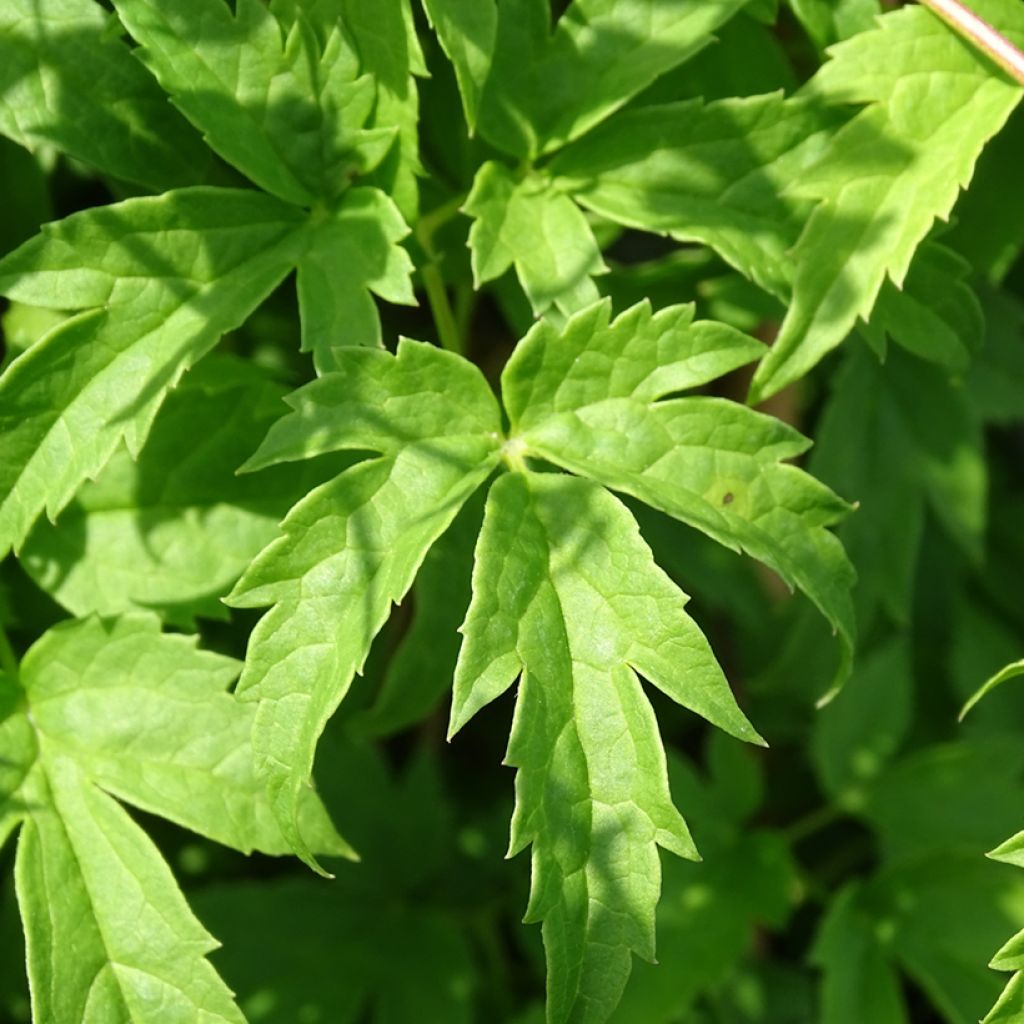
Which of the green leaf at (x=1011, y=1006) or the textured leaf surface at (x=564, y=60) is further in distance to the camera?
the textured leaf surface at (x=564, y=60)

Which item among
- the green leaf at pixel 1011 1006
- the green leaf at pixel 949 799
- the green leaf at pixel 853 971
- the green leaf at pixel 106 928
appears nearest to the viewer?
the green leaf at pixel 1011 1006

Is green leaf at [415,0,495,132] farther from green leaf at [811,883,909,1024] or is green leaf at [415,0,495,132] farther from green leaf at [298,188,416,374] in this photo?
green leaf at [811,883,909,1024]

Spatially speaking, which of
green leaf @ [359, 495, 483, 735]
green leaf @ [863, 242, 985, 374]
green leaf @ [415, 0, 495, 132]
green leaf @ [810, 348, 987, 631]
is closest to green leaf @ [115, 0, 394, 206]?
green leaf @ [415, 0, 495, 132]

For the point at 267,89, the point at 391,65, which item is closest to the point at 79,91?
the point at 267,89

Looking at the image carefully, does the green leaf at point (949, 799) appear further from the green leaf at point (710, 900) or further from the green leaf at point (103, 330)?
the green leaf at point (103, 330)

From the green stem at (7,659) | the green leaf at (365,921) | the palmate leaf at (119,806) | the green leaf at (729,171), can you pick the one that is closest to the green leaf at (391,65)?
the green leaf at (729,171)
